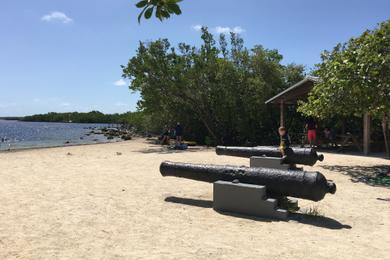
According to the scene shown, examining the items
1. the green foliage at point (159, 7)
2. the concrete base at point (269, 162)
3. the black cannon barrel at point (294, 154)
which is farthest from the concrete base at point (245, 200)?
the green foliage at point (159, 7)

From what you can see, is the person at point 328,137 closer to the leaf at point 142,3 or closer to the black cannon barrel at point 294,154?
the black cannon barrel at point 294,154

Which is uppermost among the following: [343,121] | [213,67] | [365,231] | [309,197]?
[213,67]

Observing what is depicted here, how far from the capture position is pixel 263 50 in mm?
29188

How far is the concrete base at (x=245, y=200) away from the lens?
6941 millimetres

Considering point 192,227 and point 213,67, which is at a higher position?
point 213,67

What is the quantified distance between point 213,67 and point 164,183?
18.2 m

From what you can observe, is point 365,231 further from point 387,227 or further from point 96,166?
point 96,166

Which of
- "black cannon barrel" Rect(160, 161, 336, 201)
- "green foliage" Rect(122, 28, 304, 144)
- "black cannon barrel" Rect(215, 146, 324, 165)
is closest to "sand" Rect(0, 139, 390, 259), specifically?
"black cannon barrel" Rect(160, 161, 336, 201)

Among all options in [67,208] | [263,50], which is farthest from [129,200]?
[263,50]

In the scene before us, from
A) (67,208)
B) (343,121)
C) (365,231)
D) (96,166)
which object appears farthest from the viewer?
(343,121)

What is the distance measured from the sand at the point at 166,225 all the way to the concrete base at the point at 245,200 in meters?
0.21

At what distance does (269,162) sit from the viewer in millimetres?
10633

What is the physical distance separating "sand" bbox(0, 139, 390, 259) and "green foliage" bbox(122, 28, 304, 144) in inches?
667

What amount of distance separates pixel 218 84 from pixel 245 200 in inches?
838
